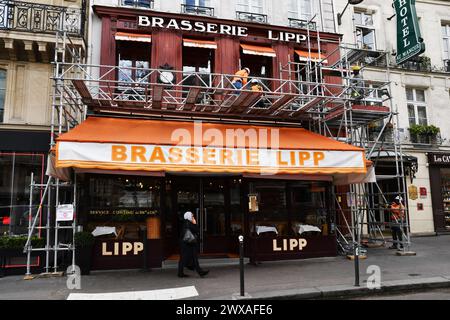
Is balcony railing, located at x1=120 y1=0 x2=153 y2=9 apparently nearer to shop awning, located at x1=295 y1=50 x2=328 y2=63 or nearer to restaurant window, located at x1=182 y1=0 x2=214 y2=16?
restaurant window, located at x1=182 y1=0 x2=214 y2=16

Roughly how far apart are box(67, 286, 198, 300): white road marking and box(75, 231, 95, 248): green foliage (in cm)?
199

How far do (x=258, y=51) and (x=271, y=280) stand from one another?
753 centimetres

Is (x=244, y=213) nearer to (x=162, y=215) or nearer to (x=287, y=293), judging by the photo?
(x=162, y=215)

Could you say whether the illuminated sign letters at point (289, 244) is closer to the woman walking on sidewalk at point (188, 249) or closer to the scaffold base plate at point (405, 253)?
the woman walking on sidewalk at point (188, 249)

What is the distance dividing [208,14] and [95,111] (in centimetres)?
516

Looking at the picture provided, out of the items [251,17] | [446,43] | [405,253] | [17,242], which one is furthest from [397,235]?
[17,242]

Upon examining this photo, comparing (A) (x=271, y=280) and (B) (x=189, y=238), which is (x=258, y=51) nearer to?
(B) (x=189, y=238)

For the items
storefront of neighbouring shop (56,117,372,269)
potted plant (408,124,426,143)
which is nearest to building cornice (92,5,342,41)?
storefront of neighbouring shop (56,117,372,269)

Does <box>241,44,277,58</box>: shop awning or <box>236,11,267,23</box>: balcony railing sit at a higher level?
<box>236,11,267,23</box>: balcony railing

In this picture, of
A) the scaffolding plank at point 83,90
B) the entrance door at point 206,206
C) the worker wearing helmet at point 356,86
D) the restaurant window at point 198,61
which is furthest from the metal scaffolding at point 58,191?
the worker wearing helmet at point 356,86

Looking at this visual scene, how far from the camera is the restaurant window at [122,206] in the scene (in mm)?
9938

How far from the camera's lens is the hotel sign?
470 inches

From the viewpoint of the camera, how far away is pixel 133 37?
38.0 feet
